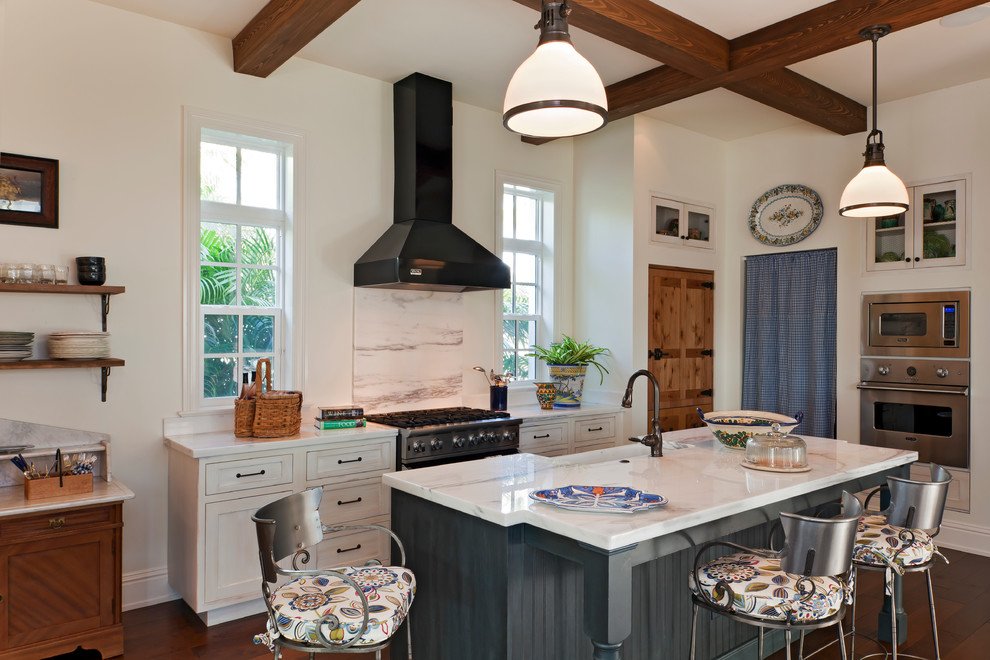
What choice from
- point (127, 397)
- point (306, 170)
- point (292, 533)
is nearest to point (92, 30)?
point (306, 170)

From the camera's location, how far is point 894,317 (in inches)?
189

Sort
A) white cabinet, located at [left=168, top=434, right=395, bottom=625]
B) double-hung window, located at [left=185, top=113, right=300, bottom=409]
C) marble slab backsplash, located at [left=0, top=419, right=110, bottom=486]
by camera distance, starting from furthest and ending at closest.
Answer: double-hung window, located at [left=185, top=113, right=300, bottom=409], white cabinet, located at [left=168, top=434, right=395, bottom=625], marble slab backsplash, located at [left=0, top=419, right=110, bottom=486]

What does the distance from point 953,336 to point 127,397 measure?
16.5 feet

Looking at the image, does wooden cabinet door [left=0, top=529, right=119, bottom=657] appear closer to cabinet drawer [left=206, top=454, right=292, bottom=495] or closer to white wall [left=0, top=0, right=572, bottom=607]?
cabinet drawer [left=206, top=454, right=292, bottom=495]

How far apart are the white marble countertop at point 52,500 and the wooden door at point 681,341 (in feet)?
12.0

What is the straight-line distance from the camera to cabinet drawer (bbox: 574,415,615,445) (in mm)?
4805

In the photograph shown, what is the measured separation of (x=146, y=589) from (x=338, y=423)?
50.1 inches

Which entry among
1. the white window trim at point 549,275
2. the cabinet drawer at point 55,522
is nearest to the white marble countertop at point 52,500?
the cabinet drawer at point 55,522

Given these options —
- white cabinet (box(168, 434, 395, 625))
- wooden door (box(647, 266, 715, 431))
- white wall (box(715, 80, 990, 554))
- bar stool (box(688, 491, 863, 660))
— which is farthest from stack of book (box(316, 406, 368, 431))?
white wall (box(715, 80, 990, 554))

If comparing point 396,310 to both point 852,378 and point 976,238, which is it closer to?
point 852,378

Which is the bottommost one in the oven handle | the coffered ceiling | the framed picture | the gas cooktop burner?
the gas cooktop burner

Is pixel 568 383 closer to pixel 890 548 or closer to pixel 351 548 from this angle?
pixel 351 548

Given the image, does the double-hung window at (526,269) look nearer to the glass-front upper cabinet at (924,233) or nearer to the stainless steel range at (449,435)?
the stainless steel range at (449,435)

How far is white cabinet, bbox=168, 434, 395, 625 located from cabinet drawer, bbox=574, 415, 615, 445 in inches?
60.1
